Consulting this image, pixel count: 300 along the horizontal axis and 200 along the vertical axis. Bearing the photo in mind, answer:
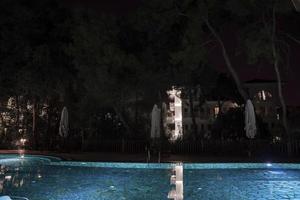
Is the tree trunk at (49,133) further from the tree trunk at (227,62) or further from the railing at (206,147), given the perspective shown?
the tree trunk at (227,62)

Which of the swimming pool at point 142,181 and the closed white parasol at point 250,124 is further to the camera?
the closed white parasol at point 250,124

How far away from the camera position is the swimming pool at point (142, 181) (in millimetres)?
9234

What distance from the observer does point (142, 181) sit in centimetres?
1145

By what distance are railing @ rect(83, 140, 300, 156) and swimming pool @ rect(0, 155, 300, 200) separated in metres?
4.39

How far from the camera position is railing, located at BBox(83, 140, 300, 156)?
18891 millimetres

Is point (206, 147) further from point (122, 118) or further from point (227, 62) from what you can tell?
point (122, 118)

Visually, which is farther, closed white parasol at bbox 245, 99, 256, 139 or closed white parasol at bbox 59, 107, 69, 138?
closed white parasol at bbox 59, 107, 69, 138

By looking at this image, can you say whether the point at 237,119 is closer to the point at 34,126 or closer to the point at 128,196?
the point at 34,126

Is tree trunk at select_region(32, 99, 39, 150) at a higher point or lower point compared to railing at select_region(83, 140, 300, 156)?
higher

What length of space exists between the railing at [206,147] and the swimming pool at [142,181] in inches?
173

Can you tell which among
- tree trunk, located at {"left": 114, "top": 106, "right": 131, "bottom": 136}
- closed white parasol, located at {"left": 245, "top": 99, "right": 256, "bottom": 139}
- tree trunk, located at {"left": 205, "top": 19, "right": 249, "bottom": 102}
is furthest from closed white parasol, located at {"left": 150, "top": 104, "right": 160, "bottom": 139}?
tree trunk, located at {"left": 205, "top": 19, "right": 249, "bottom": 102}

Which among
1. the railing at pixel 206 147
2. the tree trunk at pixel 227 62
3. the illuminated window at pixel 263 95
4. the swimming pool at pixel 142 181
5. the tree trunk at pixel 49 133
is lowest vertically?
the swimming pool at pixel 142 181

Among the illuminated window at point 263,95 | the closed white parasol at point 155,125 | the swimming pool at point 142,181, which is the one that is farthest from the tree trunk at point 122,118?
the illuminated window at point 263,95

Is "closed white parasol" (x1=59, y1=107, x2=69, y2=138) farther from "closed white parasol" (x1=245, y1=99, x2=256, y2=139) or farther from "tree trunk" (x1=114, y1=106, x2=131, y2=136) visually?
"closed white parasol" (x1=245, y1=99, x2=256, y2=139)
